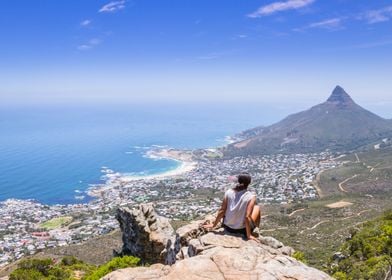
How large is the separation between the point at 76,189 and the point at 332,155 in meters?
104

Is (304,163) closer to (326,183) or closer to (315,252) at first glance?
(326,183)

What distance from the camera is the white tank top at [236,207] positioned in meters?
9.93

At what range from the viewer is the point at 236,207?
9984mm

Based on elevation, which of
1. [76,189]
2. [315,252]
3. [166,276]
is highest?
[166,276]

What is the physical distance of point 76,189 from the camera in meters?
115

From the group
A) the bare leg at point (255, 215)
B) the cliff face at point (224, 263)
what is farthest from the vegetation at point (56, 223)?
the bare leg at point (255, 215)

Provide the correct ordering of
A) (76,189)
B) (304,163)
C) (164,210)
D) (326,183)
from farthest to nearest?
1. (304,163)
2. (76,189)
3. (326,183)
4. (164,210)

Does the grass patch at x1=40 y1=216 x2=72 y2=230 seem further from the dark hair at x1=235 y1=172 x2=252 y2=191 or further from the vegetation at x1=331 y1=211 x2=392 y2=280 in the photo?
the dark hair at x1=235 y1=172 x2=252 y2=191

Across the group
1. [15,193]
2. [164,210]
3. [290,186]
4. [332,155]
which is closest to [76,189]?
[15,193]

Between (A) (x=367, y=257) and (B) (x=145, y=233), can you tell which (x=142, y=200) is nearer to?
(A) (x=367, y=257)

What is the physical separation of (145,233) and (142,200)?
72009 millimetres

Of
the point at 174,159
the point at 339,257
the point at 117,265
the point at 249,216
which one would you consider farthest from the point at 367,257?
the point at 174,159

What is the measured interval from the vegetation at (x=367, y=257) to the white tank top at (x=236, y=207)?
48.6 feet

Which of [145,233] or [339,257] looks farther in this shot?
[339,257]
